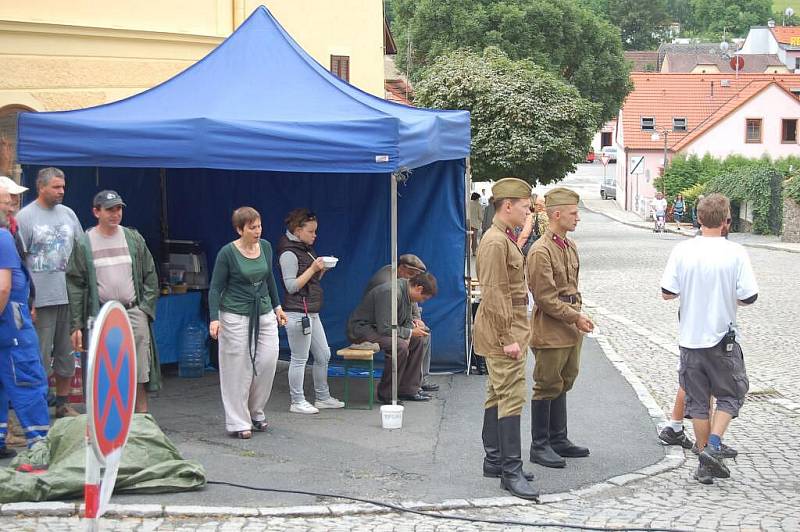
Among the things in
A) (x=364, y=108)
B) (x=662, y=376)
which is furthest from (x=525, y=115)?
(x=364, y=108)

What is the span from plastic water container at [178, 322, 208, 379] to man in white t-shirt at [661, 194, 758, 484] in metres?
5.37

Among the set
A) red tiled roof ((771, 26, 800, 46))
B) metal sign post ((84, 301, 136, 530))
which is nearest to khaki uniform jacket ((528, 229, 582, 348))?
metal sign post ((84, 301, 136, 530))

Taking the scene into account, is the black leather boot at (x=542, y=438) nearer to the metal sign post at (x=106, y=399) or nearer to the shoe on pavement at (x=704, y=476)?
the shoe on pavement at (x=704, y=476)

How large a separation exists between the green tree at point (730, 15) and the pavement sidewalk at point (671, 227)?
8500 centimetres

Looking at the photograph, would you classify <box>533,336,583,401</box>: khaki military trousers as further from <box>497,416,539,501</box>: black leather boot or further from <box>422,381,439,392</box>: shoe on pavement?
<box>422,381,439,392</box>: shoe on pavement

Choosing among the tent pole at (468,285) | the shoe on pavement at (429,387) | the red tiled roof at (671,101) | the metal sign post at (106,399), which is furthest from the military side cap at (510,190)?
the red tiled roof at (671,101)

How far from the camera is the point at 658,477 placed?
790 cm

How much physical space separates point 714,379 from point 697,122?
68057mm

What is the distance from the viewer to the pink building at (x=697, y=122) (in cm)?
6556

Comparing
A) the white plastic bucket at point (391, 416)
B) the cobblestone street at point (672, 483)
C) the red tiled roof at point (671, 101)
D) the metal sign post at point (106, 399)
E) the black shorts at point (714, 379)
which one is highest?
the red tiled roof at point (671, 101)

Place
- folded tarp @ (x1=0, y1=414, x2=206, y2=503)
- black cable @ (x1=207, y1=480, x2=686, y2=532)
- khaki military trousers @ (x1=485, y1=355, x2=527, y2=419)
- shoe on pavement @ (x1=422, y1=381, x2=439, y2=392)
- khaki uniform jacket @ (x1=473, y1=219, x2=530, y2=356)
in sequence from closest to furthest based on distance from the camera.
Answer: black cable @ (x1=207, y1=480, x2=686, y2=532) < folded tarp @ (x1=0, y1=414, x2=206, y2=503) < khaki uniform jacket @ (x1=473, y1=219, x2=530, y2=356) < khaki military trousers @ (x1=485, y1=355, x2=527, y2=419) < shoe on pavement @ (x1=422, y1=381, x2=439, y2=392)

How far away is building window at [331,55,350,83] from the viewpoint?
69.3ft

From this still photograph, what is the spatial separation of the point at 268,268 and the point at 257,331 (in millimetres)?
470

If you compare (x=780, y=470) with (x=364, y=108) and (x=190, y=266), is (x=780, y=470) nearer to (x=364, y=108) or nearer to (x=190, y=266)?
(x=364, y=108)
